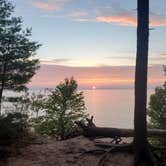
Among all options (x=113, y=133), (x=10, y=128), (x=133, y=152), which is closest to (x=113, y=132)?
(x=113, y=133)

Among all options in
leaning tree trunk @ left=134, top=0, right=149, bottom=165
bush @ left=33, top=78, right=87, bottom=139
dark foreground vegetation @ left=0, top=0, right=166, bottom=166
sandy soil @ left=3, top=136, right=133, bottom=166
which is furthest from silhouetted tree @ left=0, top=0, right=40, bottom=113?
bush @ left=33, top=78, right=87, bottom=139

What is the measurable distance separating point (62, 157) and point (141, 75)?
375cm

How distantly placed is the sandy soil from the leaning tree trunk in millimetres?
856

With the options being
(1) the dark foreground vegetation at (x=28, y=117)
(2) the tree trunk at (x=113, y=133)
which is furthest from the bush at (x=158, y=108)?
(2) the tree trunk at (x=113, y=133)

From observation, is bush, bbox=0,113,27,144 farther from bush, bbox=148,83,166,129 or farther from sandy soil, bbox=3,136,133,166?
bush, bbox=148,83,166,129

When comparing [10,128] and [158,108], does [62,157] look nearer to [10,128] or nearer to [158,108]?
[10,128]

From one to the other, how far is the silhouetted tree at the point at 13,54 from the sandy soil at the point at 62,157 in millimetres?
3320

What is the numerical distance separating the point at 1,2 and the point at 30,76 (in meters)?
3.50

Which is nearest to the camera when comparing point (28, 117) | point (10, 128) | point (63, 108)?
point (10, 128)

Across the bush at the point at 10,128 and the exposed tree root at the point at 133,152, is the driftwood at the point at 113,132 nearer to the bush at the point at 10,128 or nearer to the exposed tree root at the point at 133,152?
the exposed tree root at the point at 133,152

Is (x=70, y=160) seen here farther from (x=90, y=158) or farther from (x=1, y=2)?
(x=1, y=2)

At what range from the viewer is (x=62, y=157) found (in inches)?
386

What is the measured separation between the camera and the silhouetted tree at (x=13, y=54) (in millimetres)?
12805

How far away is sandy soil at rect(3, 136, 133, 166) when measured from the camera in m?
9.38
